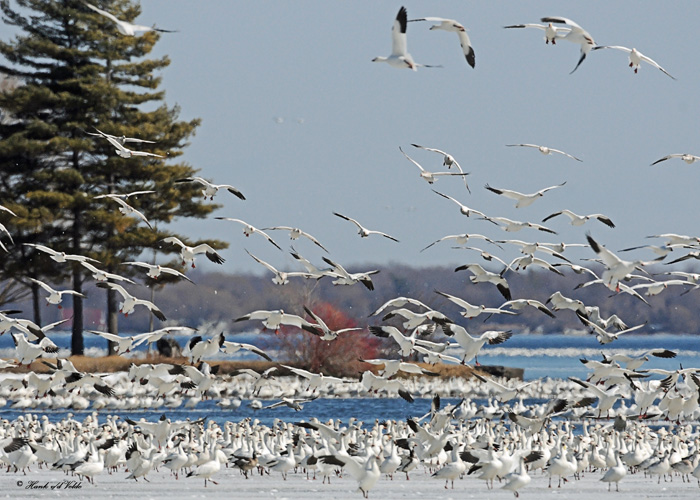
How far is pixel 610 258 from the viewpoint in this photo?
1488 centimetres

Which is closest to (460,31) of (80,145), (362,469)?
(362,469)

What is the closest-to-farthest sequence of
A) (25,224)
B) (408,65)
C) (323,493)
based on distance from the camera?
(408,65), (323,493), (25,224)

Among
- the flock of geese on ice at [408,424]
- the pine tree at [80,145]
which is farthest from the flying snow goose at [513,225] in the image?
the pine tree at [80,145]

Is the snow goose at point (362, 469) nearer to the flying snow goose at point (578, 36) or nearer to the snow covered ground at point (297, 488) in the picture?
the snow covered ground at point (297, 488)

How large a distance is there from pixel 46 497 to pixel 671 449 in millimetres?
9863

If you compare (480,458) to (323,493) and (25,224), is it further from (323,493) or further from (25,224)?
(25,224)

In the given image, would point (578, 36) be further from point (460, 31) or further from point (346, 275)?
point (346, 275)

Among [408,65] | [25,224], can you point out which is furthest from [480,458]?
[25,224]

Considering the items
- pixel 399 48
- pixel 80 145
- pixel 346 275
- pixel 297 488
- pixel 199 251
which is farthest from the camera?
pixel 80 145

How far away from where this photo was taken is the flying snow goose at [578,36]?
14508mm

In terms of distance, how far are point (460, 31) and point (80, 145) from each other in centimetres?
2434

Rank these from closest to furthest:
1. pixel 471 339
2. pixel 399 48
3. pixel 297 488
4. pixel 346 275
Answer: pixel 399 48 → pixel 297 488 → pixel 471 339 → pixel 346 275

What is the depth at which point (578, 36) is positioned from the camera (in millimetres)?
15109

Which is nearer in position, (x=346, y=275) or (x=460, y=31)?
(x=460, y=31)
